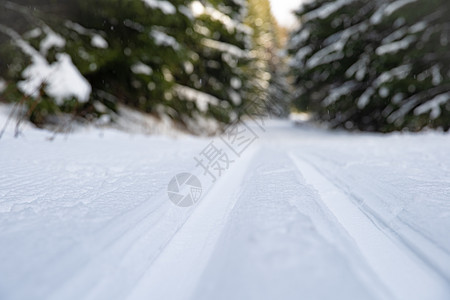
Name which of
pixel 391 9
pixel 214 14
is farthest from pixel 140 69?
pixel 391 9

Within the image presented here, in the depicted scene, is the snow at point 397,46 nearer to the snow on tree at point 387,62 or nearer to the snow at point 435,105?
the snow on tree at point 387,62

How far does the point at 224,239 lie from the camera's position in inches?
37.0

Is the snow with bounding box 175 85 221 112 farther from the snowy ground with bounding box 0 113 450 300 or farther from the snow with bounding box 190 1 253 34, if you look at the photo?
the snowy ground with bounding box 0 113 450 300

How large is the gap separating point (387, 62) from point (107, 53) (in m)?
7.60

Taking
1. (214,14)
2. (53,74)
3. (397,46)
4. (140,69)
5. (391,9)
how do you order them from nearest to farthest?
(53,74), (140,69), (391,9), (397,46), (214,14)

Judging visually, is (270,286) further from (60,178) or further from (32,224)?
(60,178)

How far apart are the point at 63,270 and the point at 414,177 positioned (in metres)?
2.15

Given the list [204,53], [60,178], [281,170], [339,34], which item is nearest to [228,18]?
[204,53]

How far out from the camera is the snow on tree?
20.9ft

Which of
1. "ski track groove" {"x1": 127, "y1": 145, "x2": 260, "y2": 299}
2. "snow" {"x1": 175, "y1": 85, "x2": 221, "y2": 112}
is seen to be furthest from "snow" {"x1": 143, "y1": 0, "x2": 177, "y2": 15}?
"ski track groove" {"x1": 127, "y1": 145, "x2": 260, "y2": 299}

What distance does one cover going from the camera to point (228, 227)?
41.1 inches

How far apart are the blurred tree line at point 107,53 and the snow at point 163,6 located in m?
0.02

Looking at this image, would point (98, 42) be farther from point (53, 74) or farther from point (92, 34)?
point (53, 74)

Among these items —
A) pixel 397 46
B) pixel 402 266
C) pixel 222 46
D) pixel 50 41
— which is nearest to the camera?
pixel 402 266
